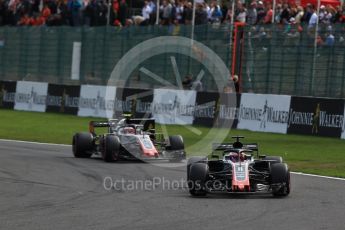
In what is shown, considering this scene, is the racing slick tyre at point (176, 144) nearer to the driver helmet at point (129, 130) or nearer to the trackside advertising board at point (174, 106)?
the driver helmet at point (129, 130)

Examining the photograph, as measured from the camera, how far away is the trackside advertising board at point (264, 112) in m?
26.4

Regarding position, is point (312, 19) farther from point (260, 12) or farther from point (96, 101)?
point (96, 101)

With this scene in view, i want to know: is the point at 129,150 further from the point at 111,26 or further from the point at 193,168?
the point at 111,26

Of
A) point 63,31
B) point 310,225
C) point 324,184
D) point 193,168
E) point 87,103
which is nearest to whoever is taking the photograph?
point 310,225

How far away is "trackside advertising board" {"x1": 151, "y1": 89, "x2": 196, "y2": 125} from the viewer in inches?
1175

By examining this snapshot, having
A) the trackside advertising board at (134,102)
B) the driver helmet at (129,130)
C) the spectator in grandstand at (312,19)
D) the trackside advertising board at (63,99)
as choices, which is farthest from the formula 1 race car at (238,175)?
the trackside advertising board at (63,99)

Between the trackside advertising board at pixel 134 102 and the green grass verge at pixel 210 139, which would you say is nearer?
the green grass verge at pixel 210 139

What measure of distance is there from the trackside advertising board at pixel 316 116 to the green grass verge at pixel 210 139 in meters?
0.37

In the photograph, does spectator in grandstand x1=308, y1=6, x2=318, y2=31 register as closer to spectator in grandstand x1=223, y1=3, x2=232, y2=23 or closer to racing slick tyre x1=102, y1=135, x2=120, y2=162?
spectator in grandstand x1=223, y1=3, x2=232, y2=23

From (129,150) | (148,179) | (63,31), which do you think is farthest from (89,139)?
(63,31)

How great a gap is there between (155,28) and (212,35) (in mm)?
2720

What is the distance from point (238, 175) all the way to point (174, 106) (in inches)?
678

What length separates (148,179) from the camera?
15.3 meters

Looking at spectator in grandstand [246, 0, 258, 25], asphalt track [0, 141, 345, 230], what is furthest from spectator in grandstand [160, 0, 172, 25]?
asphalt track [0, 141, 345, 230]
